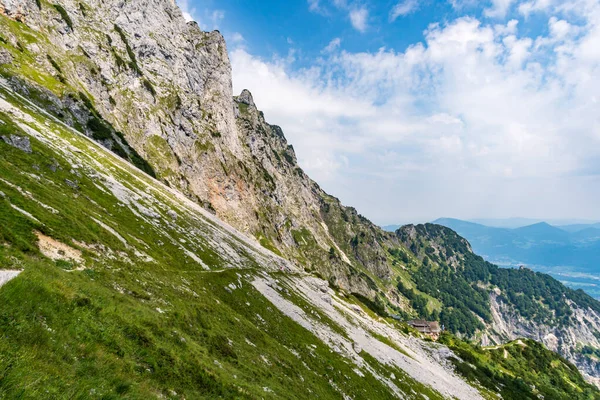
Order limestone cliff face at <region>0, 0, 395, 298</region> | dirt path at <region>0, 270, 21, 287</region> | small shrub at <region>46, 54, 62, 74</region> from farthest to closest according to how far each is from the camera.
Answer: small shrub at <region>46, 54, 62, 74</region> < limestone cliff face at <region>0, 0, 395, 298</region> < dirt path at <region>0, 270, 21, 287</region>

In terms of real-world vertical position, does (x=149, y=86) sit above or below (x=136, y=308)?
above

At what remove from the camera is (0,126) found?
45.5 meters

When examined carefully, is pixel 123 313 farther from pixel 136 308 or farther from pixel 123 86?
pixel 123 86

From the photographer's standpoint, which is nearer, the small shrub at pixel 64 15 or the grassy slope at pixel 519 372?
the grassy slope at pixel 519 372

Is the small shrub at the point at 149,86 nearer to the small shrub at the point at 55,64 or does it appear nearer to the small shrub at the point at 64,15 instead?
the small shrub at the point at 64,15

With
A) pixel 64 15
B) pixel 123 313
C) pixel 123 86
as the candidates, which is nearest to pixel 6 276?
pixel 123 313

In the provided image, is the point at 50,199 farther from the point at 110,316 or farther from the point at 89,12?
the point at 89,12

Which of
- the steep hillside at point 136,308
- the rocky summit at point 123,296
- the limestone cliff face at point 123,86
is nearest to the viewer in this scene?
the steep hillside at point 136,308

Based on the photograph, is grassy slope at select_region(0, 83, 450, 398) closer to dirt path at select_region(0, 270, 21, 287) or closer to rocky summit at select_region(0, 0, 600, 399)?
rocky summit at select_region(0, 0, 600, 399)

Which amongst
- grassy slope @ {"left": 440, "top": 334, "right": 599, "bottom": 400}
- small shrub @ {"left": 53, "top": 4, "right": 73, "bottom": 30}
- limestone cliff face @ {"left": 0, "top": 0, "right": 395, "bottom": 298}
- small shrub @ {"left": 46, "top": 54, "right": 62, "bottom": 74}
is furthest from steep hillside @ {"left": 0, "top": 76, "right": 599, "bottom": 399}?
small shrub @ {"left": 53, "top": 4, "right": 73, "bottom": 30}

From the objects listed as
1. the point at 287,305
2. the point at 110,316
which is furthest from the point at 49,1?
the point at 110,316

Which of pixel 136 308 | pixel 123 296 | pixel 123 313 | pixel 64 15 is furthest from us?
pixel 64 15

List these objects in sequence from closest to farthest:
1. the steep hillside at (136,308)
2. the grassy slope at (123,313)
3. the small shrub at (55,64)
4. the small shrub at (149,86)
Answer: the grassy slope at (123,313)
the steep hillside at (136,308)
the small shrub at (55,64)
the small shrub at (149,86)

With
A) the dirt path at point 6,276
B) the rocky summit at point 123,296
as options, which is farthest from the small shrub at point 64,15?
the dirt path at point 6,276
